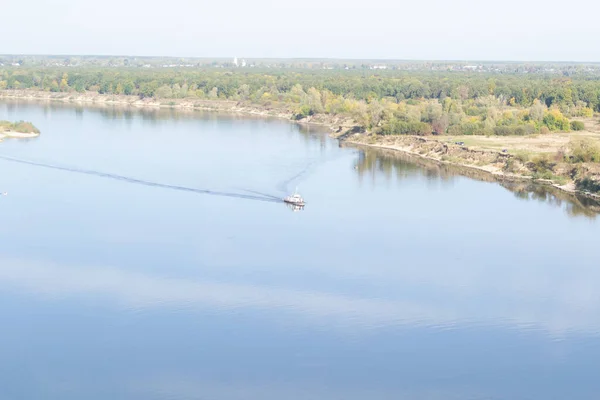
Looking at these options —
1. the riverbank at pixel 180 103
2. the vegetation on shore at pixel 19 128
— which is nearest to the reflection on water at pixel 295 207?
the vegetation on shore at pixel 19 128

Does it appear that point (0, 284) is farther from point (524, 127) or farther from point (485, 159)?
point (524, 127)

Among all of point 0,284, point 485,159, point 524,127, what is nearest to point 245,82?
point 524,127

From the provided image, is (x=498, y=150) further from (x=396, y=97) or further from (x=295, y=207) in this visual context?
(x=396, y=97)

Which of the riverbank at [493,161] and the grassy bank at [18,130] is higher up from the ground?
the grassy bank at [18,130]

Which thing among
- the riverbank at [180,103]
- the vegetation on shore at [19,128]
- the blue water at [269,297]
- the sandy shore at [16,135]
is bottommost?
the blue water at [269,297]

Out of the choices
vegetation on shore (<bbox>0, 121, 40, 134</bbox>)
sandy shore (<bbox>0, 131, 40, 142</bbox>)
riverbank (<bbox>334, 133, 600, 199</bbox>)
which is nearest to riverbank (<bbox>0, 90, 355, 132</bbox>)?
riverbank (<bbox>334, 133, 600, 199</bbox>)

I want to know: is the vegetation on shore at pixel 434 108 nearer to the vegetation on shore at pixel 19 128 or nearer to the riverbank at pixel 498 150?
the riverbank at pixel 498 150

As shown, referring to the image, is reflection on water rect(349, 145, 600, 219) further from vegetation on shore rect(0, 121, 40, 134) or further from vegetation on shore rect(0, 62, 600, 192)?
vegetation on shore rect(0, 121, 40, 134)
